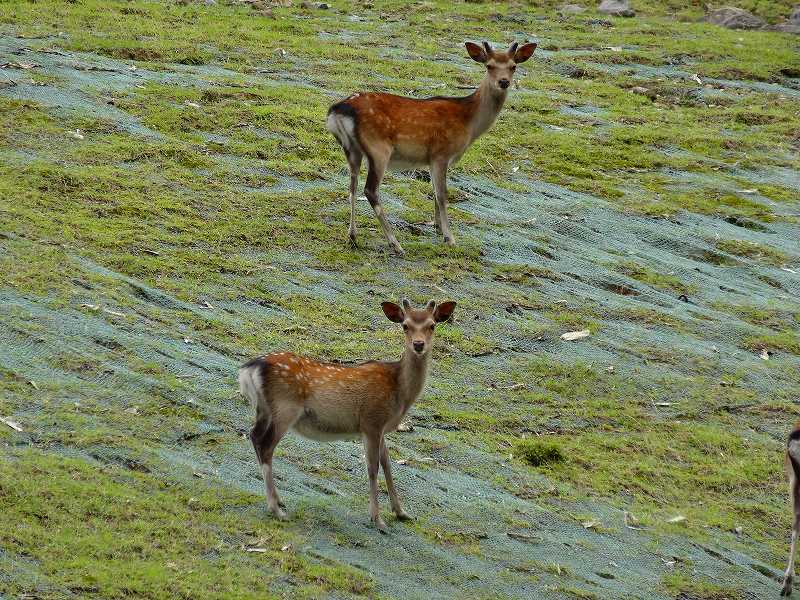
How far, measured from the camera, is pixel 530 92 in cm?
2295

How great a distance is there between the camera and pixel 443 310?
1078 centimetres

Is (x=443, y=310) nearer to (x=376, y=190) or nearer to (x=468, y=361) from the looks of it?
(x=468, y=361)

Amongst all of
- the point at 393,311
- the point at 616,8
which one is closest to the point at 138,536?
the point at 393,311

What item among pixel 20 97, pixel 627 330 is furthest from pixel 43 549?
pixel 20 97

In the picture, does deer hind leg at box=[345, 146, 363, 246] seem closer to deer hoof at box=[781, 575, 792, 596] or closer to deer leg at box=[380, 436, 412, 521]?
deer leg at box=[380, 436, 412, 521]

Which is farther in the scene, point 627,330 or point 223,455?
point 627,330

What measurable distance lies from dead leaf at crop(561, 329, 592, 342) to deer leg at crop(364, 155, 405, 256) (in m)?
2.38

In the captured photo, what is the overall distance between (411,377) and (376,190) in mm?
5461

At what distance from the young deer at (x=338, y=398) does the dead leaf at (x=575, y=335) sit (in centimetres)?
368

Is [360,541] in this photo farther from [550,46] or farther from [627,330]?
[550,46]

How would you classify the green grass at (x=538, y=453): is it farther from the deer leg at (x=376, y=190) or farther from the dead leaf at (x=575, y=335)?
the deer leg at (x=376, y=190)

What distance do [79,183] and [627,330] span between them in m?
6.14

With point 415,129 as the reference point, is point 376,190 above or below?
below

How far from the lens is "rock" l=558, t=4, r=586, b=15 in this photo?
29797 millimetres
